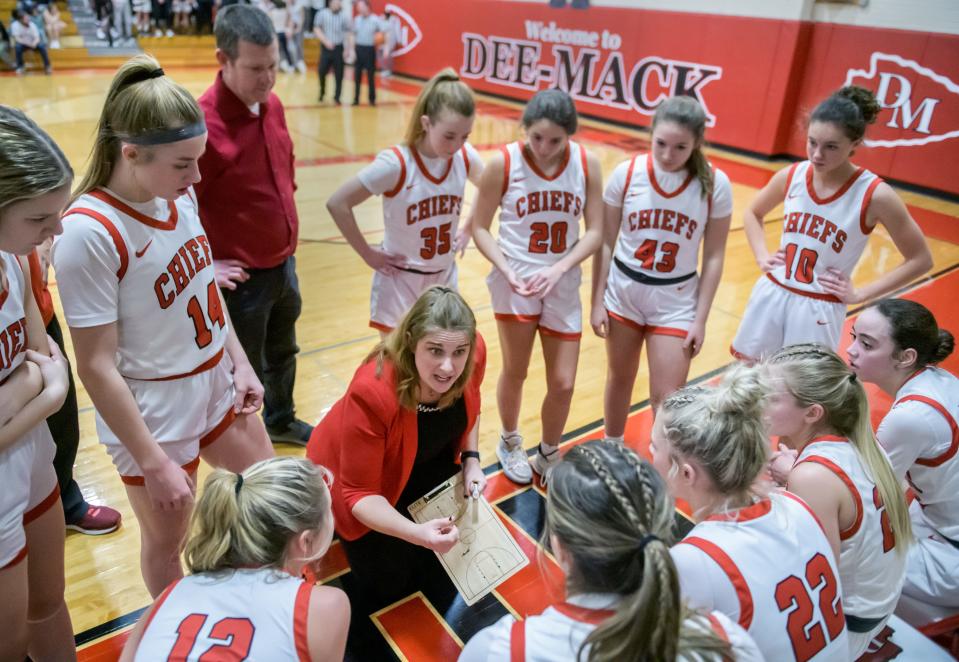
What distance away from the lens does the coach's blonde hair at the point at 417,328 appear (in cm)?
235

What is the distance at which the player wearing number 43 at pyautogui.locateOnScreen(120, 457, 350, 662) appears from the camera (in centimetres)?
149

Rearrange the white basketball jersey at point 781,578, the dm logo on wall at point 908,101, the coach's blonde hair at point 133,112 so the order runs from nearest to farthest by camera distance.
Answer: the white basketball jersey at point 781,578 → the coach's blonde hair at point 133,112 → the dm logo on wall at point 908,101

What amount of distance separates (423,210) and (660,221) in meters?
1.14

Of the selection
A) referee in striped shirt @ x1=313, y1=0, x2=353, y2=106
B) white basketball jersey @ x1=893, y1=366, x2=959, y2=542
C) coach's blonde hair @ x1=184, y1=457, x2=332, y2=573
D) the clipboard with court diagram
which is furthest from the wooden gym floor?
white basketball jersey @ x1=893, y1=366, x2=959, y2=542

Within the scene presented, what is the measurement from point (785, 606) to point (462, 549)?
4.02 feet

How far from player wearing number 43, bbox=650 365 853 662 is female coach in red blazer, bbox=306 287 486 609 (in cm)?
78

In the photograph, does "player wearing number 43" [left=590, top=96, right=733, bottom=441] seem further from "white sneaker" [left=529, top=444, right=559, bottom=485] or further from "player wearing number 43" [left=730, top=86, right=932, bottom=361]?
"white sneaker" [left=529, top=444, right=559, bottom=485]

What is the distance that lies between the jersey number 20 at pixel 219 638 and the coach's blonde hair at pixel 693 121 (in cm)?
259

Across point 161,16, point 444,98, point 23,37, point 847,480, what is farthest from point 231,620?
point 161,16

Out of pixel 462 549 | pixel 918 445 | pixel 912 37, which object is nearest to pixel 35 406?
pixel 462 549

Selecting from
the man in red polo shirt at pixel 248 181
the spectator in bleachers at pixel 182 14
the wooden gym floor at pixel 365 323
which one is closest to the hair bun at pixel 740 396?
the wooden gym floor at pixel 365 323

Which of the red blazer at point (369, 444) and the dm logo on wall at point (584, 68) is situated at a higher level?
the dm logo on wall at point (584, 68)

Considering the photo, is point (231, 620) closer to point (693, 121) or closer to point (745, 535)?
point (745, 535)

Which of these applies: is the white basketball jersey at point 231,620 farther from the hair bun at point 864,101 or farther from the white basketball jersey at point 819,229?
the hair bun at point 864,101
